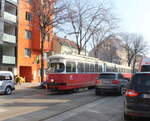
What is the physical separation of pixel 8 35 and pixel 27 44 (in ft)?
16.8

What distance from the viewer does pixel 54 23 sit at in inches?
1163

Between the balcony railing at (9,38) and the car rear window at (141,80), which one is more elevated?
the balcony railing at (9,38)

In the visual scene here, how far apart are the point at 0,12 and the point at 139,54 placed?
57.4 meters

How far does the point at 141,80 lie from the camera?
809 cm

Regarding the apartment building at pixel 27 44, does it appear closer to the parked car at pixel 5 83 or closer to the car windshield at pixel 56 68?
the parked car at pixel 5 83

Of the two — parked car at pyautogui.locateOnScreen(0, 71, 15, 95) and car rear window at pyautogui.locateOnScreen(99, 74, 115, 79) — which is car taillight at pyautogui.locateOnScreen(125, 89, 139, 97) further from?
parked car at pyautogui.locateOnScreen(0, 71, 15, 95)

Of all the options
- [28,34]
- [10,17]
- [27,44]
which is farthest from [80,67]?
[28,34]

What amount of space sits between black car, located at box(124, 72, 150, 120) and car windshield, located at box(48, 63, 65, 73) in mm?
10827

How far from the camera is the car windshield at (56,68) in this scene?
18.7 m

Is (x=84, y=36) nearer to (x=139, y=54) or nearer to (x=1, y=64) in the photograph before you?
(x=1, y=64)

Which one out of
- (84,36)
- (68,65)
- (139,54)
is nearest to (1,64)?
(84,36)

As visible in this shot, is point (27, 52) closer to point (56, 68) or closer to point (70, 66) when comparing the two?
point (70, 66)

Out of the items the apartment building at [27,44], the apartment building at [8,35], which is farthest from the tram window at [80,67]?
the apartment building at [27,44]

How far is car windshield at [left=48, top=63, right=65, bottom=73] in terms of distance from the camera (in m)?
18.7
